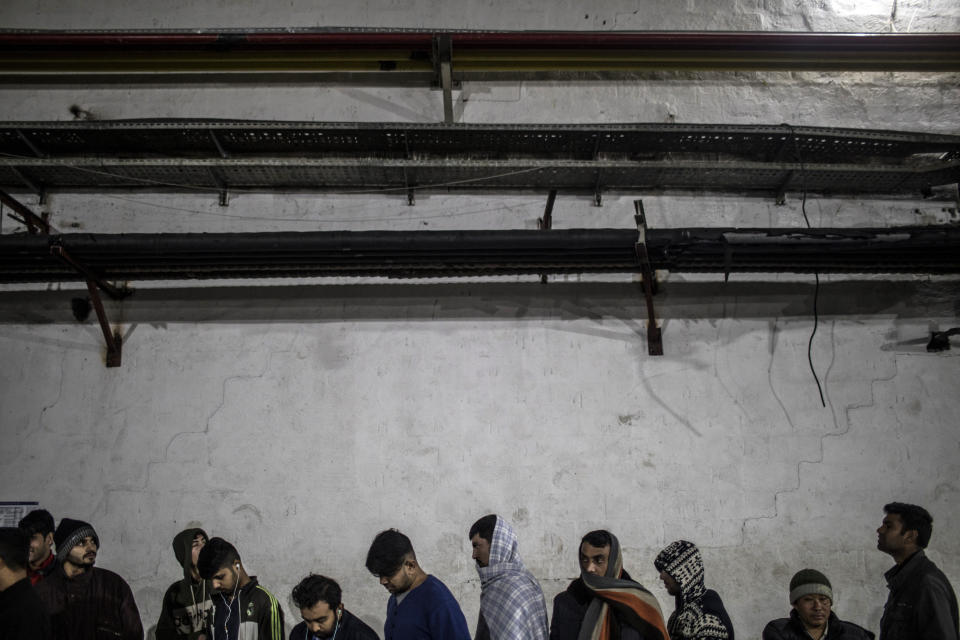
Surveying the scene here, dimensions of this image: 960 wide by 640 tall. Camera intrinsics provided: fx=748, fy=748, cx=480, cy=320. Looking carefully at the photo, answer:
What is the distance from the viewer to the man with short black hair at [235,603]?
3086 mm

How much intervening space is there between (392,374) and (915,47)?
12.5 ft

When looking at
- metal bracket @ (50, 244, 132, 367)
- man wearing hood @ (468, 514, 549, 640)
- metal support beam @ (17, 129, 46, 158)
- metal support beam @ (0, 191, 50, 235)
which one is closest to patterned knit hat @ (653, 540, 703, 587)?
man wearing hood @ (468, 514, 549, 640)

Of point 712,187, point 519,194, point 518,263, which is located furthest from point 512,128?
point 712,187

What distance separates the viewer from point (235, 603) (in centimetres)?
312

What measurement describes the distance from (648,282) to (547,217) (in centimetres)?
74

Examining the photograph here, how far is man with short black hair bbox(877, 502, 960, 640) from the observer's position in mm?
3061

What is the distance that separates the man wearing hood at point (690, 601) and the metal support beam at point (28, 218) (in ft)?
13.2

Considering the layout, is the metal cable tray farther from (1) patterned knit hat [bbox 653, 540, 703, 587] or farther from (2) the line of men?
(1) patterned knit hat [bbox 653, 540, 703, 587]

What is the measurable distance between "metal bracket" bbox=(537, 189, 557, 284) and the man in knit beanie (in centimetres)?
221

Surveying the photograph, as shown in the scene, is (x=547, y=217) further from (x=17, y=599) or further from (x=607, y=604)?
(x=17, y=599)

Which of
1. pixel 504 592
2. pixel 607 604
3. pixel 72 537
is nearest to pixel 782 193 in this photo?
pixel 607 604

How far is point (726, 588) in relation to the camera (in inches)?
168

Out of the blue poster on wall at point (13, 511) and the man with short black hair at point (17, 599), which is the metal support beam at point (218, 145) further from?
the man with short black hair at point (17, 599)

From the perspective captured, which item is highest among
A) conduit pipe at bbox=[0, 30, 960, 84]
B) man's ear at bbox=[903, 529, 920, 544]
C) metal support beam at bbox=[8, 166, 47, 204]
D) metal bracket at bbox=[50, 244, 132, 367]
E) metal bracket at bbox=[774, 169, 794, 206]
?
conduit pipe at bbox=[0, 30, 960, 84]
